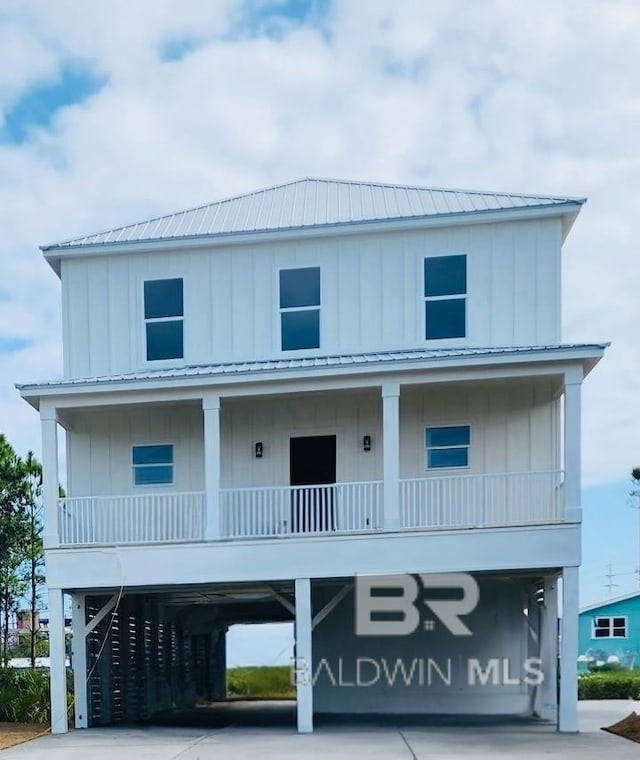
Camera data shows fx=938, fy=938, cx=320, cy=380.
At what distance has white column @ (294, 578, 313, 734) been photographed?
551 inches

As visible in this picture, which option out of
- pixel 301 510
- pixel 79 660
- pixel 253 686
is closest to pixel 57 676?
pixel 79 660

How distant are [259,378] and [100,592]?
4594 millimetres

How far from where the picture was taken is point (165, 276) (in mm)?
17156

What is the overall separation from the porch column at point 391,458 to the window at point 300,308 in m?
2.44

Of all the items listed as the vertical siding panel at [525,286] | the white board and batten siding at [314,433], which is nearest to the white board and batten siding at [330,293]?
the vertical siding panel at [525,286]

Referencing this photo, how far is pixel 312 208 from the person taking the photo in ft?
58.0

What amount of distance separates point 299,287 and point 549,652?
7.97 meters

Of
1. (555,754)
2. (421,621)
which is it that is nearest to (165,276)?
(421,621)

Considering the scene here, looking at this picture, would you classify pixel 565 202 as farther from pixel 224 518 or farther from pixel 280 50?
pixel 224 518

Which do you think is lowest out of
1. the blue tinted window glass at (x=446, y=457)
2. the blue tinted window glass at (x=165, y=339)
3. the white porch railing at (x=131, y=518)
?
the white porch railing at (x=131, y=518)

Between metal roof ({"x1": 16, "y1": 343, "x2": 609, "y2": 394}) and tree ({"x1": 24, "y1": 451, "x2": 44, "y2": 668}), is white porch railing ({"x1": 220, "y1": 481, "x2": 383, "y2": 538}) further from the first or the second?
tree ({"x1": 24, "y1": 451, "x2": 44, "y2": 668})

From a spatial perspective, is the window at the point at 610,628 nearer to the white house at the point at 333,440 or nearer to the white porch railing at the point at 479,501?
the white house at the point at 333,440

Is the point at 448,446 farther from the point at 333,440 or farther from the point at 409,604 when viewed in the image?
the point at 409,604

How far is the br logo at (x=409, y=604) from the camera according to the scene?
652 inches
